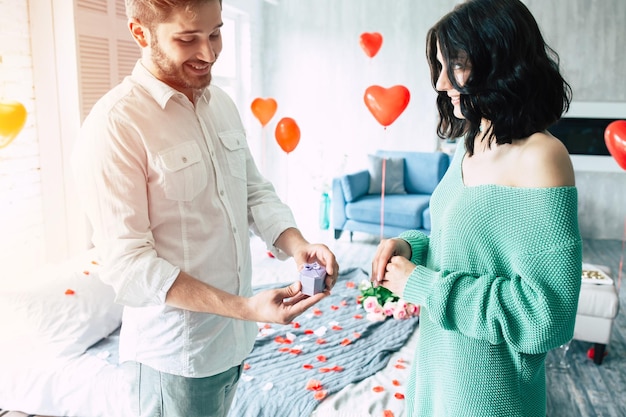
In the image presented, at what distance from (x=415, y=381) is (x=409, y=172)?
15.0ft

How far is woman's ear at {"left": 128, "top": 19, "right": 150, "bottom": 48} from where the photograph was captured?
1.29m

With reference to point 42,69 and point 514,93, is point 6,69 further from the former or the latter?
point 514,93

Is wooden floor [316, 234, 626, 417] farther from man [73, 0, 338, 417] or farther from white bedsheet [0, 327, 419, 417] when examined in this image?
man [73, 0, 338, 417]

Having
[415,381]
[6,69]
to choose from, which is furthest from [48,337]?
[415,381]

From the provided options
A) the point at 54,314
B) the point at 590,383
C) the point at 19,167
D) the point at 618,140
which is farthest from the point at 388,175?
the point at 54,314

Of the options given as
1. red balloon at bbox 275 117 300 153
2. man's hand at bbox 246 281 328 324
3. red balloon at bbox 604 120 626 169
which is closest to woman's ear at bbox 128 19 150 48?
man's hand at bbox 246 281 328 324

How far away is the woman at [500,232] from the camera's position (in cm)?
109

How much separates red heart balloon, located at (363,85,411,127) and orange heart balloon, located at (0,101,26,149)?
8.56 feet

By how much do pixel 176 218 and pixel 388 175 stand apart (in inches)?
182

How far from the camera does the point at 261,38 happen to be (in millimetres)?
6590

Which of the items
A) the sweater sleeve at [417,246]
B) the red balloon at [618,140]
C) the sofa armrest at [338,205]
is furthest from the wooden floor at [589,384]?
the sofa armrest at [338,205]

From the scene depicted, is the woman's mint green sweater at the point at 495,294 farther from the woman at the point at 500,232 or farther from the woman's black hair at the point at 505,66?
the woman's black hair at the point at 505,66

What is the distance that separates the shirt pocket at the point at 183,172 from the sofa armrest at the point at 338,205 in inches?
167

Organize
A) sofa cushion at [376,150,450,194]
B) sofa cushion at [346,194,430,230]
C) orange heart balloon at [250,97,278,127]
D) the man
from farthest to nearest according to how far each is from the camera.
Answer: sofa cushion at [376,150,450,194]
sofa cushion at [346,194,430,230]
orange heart balloon at [250,97,278,127]
the man
